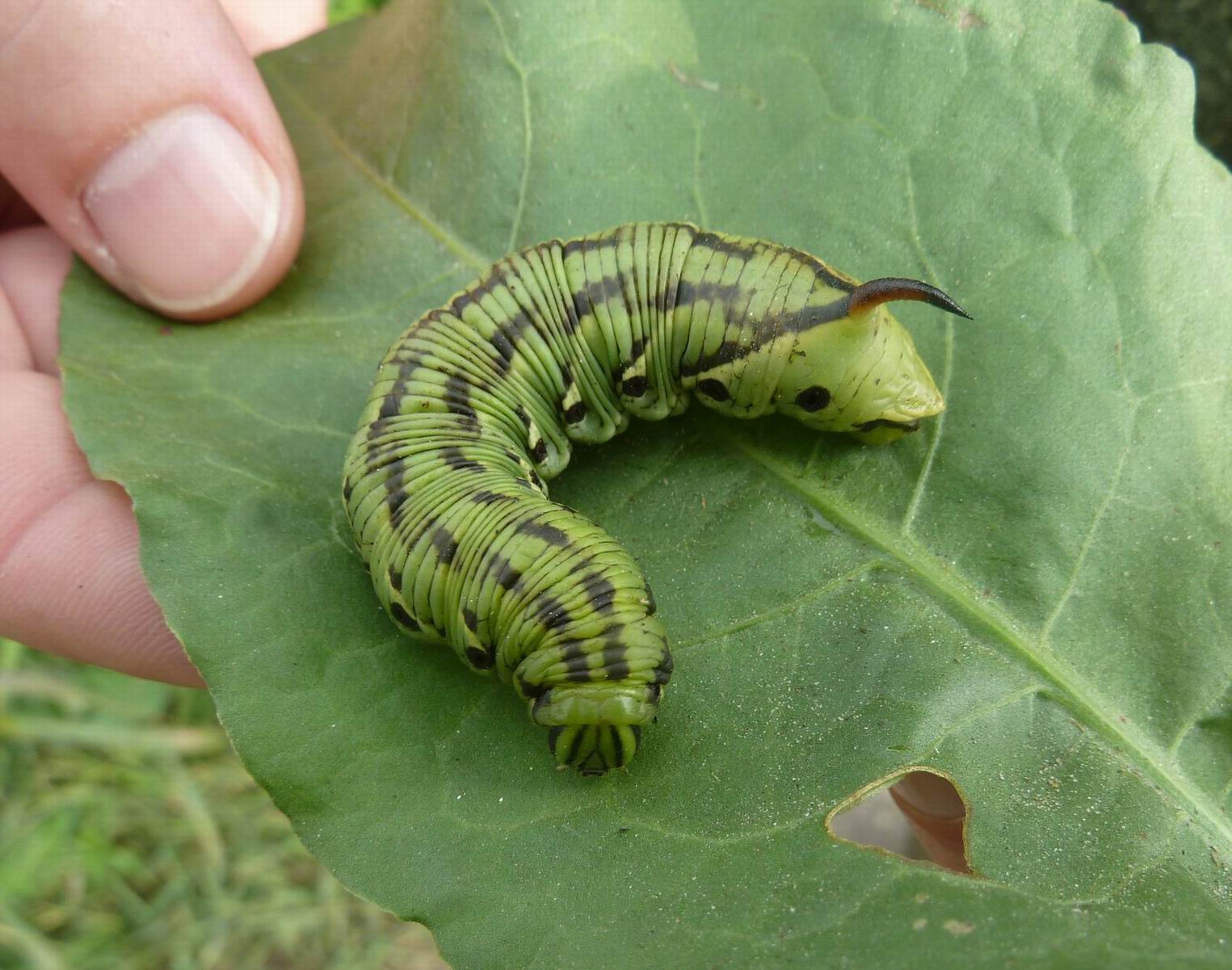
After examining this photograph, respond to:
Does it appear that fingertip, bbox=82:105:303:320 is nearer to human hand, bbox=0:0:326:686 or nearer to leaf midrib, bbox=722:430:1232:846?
human hand, bbox=0:0:326:686

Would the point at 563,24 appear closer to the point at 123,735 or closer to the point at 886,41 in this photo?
the point at 886,41

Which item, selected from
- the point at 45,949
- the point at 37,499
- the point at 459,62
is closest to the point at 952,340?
the point at 459,62

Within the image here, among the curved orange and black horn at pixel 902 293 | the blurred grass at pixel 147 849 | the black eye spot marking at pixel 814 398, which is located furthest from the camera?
the blurred grass at pixel 147 849

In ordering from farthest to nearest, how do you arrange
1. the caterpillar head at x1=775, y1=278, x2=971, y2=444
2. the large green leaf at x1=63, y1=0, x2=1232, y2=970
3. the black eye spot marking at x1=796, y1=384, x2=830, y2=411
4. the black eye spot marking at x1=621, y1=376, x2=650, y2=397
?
the black eye spot marking at x1=621, y1=376, x2=650, y2=397, the black eye spot marking at x1=796, y1=384, x2=830, y2=411, the caterpillar head at x1=775, y1=278, x2=971, y2=444, the large green leaf at x1=63, y1=0, x2=1232, y2=970

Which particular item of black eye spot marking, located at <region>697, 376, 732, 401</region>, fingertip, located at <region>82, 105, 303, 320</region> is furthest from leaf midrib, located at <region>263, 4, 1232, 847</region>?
fingertip, located at <region>82, 105, 303, 320</region>

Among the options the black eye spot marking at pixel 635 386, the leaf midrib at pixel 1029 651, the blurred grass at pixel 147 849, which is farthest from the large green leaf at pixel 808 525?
the blurred grass at pixel 147 849

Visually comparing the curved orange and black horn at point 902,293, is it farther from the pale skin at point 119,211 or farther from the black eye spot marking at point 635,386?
the pale skin at point 119,211

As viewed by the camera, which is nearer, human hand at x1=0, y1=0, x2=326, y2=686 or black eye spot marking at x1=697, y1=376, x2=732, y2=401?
black eye spot marking at x1=697, y1=376, x2=732, y2=401
